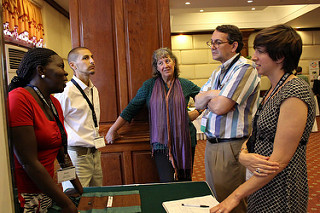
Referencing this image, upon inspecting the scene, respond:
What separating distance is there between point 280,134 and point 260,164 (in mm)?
152

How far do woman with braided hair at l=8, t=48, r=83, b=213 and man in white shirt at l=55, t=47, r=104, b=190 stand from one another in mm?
726

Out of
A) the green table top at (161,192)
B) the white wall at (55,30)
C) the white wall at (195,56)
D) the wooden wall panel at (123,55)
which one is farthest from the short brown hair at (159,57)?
the white wall at (195,56)

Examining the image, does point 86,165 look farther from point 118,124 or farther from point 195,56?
point 195,56

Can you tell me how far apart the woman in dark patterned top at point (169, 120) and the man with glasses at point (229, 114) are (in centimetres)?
44

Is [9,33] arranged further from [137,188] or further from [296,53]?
[296,53]

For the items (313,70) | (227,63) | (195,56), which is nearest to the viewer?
(227,63)

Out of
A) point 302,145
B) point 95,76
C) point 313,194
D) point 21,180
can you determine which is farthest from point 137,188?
point 313,194

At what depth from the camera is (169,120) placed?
94.7 inches

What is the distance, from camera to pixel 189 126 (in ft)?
8.10

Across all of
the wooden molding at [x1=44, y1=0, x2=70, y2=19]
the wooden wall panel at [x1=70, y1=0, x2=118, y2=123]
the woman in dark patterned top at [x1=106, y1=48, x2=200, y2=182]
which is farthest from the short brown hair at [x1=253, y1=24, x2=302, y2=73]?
the wooden molding at [x1=44, y1=0, x2=70, y2=19]

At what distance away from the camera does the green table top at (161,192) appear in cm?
127

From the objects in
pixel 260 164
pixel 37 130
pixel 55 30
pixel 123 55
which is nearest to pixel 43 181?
pixel 37 130

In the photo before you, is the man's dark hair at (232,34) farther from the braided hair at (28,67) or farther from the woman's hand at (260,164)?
the braided hair at (28,67)

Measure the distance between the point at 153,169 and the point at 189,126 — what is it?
2.10 ft
